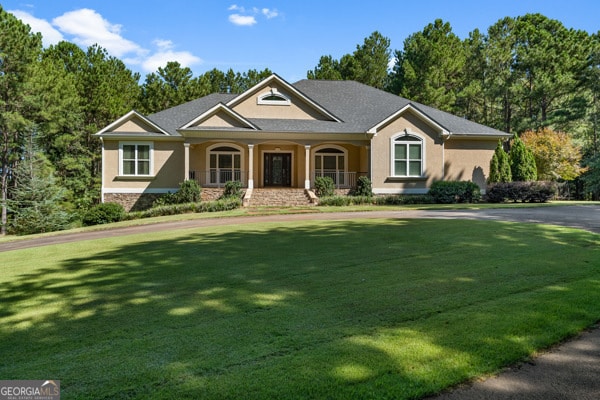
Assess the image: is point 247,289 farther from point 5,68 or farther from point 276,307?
point 5,68

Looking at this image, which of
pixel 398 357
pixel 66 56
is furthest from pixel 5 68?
pixel 398 357

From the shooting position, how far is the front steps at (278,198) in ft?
67.3

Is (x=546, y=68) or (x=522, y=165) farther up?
(x=546, y=68)

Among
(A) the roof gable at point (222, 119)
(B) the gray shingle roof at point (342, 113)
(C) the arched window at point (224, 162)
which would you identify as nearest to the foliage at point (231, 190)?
(C) the arched window at point (224, 162)

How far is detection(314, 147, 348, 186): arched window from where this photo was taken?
82.9 ft

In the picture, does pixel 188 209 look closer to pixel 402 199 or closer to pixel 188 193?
pixel 188 193

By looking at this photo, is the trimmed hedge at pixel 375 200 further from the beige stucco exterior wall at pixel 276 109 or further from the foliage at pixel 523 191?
the beige stucco exterior wall at pixel 276 109

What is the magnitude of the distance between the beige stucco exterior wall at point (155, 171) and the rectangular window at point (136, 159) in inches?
11.6

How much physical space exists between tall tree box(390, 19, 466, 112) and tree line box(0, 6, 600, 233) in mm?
103

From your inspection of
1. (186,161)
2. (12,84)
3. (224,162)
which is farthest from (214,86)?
(186,161)

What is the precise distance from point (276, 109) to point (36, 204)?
1502 centimetres

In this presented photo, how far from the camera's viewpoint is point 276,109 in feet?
80.4

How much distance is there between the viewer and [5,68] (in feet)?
78.3

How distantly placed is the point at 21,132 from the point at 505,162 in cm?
3133
